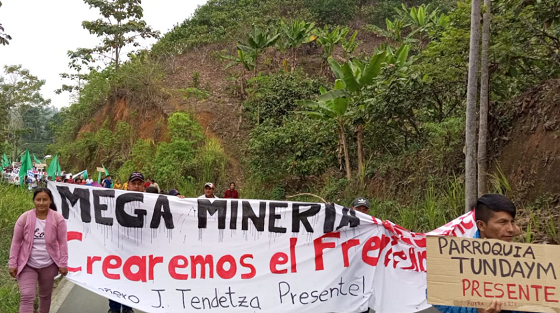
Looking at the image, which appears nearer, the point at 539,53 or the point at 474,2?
the point at 474,2

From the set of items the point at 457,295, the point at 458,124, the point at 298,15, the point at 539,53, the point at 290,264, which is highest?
the point at 298,15

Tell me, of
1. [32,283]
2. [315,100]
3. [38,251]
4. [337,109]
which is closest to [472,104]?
[337,109]

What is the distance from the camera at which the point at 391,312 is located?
231 inches

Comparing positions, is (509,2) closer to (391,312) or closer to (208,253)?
(391,312)

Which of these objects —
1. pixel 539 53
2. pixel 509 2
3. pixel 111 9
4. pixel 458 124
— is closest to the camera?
pixel 509 2

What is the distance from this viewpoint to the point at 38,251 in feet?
17.9

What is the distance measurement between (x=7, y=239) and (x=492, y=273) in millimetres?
9435

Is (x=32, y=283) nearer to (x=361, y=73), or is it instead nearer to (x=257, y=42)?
(x=361, y=73)

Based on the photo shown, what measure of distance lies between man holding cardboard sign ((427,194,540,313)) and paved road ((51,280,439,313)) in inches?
142

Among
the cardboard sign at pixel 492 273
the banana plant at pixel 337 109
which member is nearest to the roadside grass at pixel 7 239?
the cardboard sign at pixel 492 273

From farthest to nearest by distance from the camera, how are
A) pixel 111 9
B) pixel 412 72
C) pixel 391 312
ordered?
pixel 111 9, pixel 412 72, pixel 391 312

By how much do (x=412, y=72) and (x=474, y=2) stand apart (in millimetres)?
4154

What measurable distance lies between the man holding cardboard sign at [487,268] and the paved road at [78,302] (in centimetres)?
361

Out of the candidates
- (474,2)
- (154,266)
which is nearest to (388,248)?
(154,266)
